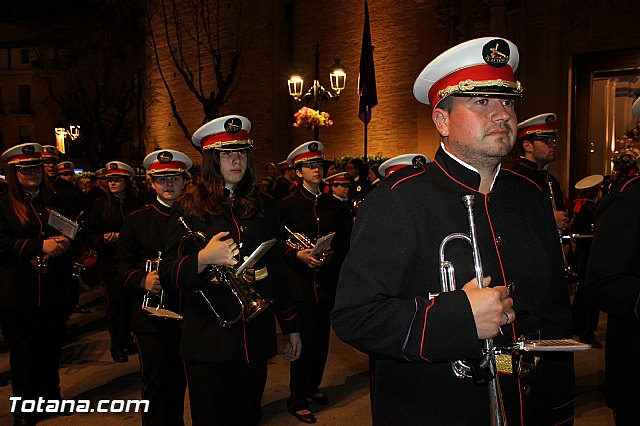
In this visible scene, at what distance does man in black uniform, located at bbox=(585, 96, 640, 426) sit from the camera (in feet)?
10.4

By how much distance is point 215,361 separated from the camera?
3861mm

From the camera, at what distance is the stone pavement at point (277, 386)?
6.05 metres

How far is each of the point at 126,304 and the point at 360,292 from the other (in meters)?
6.84

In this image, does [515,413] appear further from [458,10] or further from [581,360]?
[458,10]

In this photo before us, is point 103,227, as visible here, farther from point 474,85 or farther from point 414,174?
point 474,85

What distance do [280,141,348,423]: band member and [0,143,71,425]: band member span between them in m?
2.23

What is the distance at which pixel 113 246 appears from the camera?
841 centimetres

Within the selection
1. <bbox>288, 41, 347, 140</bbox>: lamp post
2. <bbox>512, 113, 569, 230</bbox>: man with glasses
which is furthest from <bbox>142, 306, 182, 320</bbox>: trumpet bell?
<bbox>288, 41, 347, 140</bbox>: lamp post

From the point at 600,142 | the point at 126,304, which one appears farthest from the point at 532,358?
the point at 600,142

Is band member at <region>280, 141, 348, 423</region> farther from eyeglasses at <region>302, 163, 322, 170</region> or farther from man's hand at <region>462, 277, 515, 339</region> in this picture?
man's hand at <region>462, 277, 515, 339</region>

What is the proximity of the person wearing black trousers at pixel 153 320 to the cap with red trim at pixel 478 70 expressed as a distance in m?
2.96

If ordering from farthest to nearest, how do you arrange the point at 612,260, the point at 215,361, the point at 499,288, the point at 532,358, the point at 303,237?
the point at 303,237 < the point at 215,361 < the point at 612,260 < the point at 532,358 < the point at 499,288

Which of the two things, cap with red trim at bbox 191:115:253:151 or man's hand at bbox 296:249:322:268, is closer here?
cap with red trim at bbox 191:115:253:151

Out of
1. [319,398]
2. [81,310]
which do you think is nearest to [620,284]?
[319,398]
